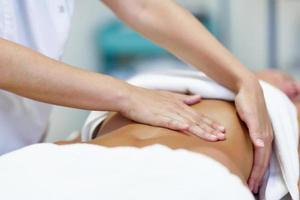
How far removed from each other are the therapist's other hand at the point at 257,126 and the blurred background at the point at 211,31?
1672mm

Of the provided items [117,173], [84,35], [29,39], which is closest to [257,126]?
[117,173]

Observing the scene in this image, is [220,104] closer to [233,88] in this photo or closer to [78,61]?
[233,88]

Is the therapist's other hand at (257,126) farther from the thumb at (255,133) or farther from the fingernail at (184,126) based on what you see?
the fingernail at (184,126)

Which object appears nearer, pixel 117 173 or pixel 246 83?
pixel 117 173

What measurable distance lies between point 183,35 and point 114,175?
0.70m

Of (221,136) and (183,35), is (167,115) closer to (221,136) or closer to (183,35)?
(221,136)

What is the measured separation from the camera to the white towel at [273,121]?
4.75 ft

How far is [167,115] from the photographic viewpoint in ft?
4.42

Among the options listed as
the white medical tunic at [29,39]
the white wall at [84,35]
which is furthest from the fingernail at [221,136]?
the white wall at [84,35]

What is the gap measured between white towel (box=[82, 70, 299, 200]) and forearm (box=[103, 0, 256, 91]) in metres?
0.04

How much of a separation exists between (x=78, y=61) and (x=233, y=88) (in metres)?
1.78

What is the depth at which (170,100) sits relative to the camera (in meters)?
1.41

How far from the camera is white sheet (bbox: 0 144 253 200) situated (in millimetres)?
999

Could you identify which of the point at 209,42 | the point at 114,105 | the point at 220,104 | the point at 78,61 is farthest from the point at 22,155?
the point at 78,61
